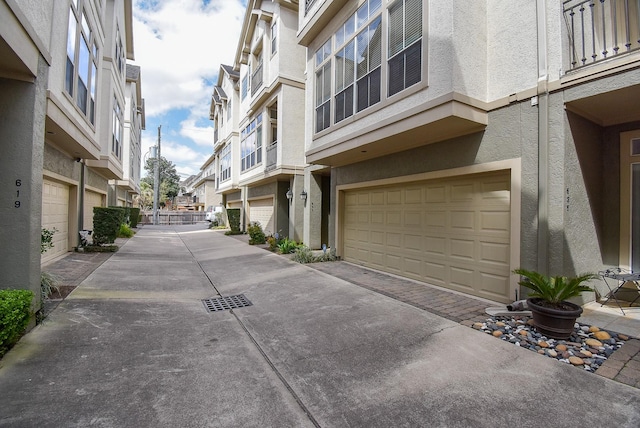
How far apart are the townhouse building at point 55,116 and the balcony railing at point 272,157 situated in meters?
6.10

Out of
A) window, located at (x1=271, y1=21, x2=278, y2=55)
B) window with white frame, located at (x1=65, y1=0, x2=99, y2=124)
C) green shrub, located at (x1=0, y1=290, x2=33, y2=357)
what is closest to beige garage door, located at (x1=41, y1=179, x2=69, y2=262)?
window with white frame, located at (x1=65, y1=0, x2=99, y2=124)

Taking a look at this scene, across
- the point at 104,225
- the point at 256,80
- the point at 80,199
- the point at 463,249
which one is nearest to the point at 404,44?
the point at 463,249

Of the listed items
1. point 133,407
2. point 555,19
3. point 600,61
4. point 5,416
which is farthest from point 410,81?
point 5,416

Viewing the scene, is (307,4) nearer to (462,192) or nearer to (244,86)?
(462,192)

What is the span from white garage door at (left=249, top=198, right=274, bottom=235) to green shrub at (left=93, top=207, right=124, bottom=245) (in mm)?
6256

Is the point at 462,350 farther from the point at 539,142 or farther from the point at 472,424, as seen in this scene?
the point at 539,142

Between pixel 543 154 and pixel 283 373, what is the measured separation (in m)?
4.87

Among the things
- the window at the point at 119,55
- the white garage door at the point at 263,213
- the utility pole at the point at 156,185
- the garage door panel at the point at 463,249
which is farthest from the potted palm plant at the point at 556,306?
the utility pole at the point at 156,185

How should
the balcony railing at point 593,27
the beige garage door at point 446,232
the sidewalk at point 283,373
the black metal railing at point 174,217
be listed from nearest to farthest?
the sidewalk at point 283,373
the balcony railing at point 593,27
the beige garage door at point 446,232
the black metal railing at point 174,217

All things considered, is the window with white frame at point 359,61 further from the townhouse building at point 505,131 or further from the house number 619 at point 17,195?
the house number 619 at point 17,195

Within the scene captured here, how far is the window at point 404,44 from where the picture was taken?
18.8 feet

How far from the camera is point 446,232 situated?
6.27m

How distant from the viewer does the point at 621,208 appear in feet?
16.7

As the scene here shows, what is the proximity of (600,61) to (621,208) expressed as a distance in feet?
8.18
